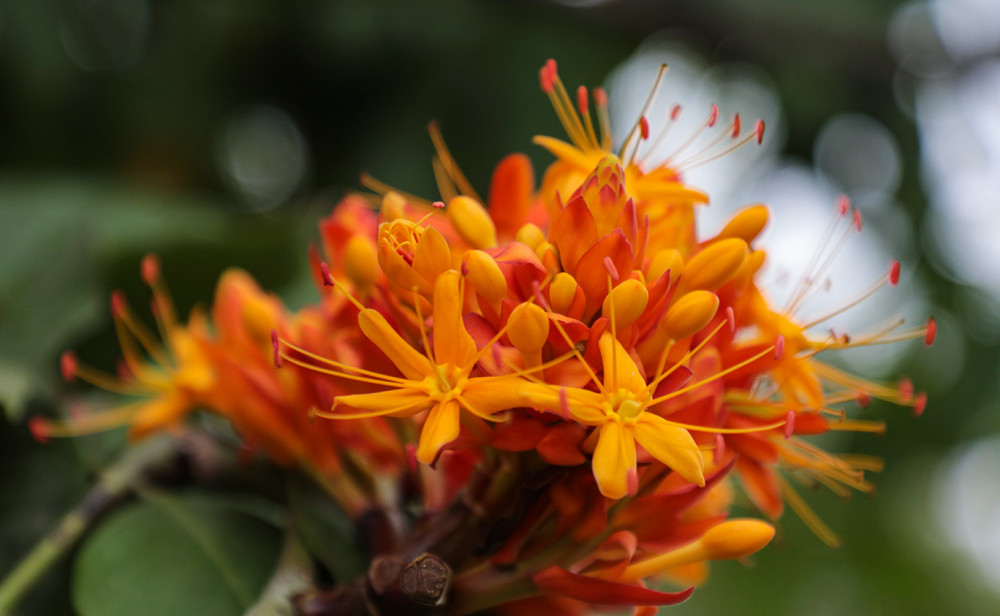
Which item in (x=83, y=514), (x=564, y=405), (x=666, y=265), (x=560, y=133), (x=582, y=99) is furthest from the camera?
(x=560, y=133)

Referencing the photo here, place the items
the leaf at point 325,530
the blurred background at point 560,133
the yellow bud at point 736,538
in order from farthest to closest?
the blurred background at point 560,133, the leaf at point 325,530, the yellow bud at point 736,538

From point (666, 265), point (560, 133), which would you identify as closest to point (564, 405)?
point (666, 265)

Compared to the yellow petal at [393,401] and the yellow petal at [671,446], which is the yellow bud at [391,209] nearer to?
the yellow petal at [393,401]

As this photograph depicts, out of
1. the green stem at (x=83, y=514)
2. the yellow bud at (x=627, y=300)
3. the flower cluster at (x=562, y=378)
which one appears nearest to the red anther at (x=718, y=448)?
the flower cluster at (x=562, y=378)

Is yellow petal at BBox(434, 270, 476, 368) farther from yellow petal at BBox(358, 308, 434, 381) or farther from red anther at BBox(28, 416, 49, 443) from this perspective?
red anther at BBox(28, 416, 49, 443)

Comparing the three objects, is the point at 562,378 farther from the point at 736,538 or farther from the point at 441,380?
the point at 736,538

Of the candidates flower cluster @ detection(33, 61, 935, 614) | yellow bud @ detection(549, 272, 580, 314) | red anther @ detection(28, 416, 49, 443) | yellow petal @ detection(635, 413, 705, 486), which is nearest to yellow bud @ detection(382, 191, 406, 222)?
flower cluster @ detection(33, 61, 935, 614)
